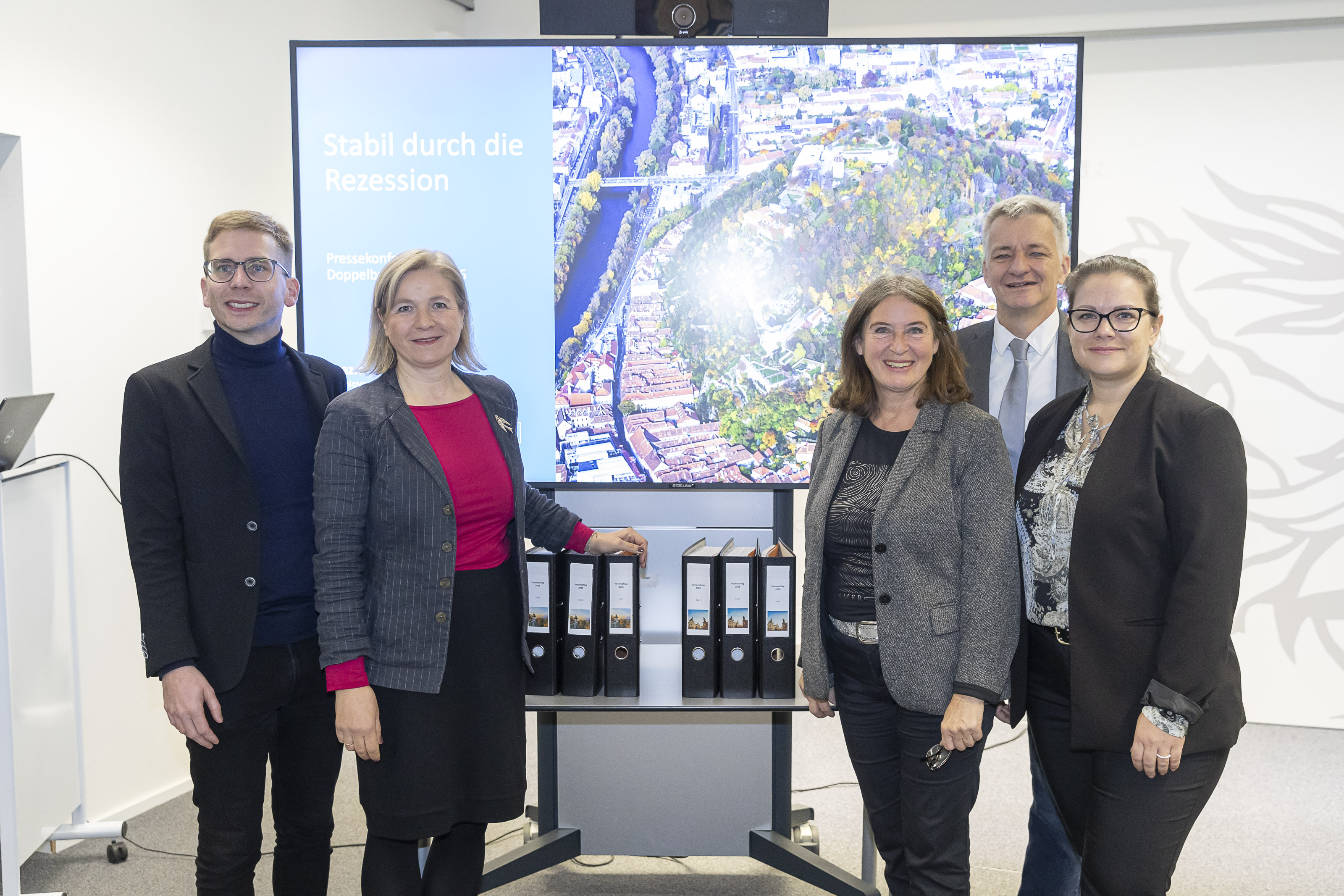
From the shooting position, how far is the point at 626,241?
2.43m

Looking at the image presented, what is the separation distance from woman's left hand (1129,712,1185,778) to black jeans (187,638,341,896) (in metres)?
1.49

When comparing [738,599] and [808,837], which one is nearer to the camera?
[738,599]

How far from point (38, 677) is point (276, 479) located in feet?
5.01

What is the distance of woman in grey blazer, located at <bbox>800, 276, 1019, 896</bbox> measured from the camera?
1.68 meters

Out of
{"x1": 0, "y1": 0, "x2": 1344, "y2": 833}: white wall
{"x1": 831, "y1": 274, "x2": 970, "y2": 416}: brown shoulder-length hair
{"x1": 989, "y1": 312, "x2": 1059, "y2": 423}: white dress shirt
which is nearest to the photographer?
{"x1": 831, "y1": 274, "x2": 970, "y2": 416}: brown shoulder-length hair

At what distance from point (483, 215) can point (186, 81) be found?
162 centimetres

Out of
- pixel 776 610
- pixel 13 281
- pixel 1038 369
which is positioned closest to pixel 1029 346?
pixel 1038 369

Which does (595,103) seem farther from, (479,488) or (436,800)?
→ (436,800)

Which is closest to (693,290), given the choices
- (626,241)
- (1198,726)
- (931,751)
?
(626,241)

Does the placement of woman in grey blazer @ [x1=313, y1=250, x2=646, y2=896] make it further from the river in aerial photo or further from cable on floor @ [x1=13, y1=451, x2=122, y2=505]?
cable on floor @ [x1=13, y1=451, x2=122, y2=505]

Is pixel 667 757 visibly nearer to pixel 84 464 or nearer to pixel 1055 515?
pixel 1055 515

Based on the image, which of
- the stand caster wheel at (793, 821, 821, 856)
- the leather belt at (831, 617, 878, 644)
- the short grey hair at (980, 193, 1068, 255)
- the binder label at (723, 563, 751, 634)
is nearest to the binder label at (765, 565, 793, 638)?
the binder label at (723, 563, 751, 634)

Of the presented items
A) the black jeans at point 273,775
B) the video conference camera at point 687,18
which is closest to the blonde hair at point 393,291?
the black jeans at point 273,775

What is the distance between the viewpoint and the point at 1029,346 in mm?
2137
